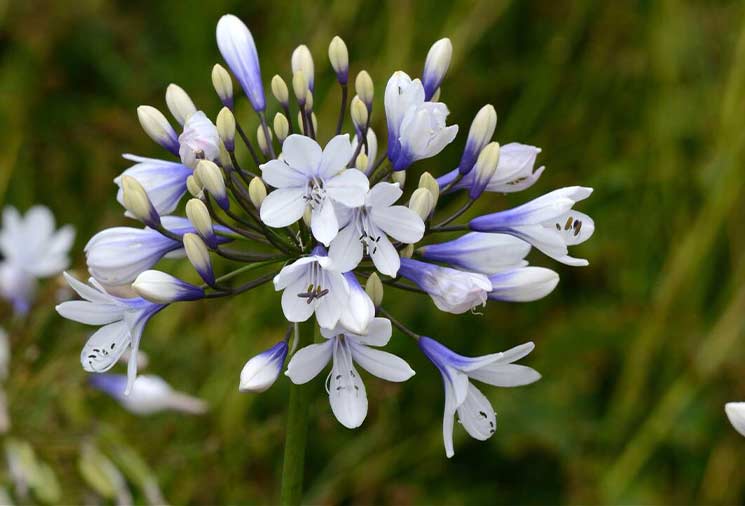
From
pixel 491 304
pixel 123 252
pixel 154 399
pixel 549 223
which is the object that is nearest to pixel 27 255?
pixel 154 399

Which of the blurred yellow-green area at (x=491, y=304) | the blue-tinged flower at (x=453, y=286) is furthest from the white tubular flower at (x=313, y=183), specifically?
the blurred yellow-green area at (x=491, y=304)

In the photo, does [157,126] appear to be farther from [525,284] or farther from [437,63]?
[525,284]

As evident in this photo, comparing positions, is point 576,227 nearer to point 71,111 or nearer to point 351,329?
point 351,329

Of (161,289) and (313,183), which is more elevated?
(313,183)

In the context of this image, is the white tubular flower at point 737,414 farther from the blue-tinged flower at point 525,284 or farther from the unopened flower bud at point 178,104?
the unopened flower bud at point 178,104

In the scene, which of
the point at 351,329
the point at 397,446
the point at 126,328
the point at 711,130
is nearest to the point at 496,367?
the point at 351,329

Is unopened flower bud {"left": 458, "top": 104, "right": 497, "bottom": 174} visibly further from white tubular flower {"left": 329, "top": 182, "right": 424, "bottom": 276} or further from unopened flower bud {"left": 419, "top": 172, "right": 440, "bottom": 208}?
white tubular flower {"left": 329, "top": 182, "right": 424, "bottom": 276}

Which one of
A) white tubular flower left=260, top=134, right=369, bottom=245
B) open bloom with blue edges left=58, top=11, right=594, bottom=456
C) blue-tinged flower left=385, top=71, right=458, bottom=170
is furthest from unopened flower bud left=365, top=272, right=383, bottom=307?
blue-tinged flower left=385, top=71, right=458, bottom=170
